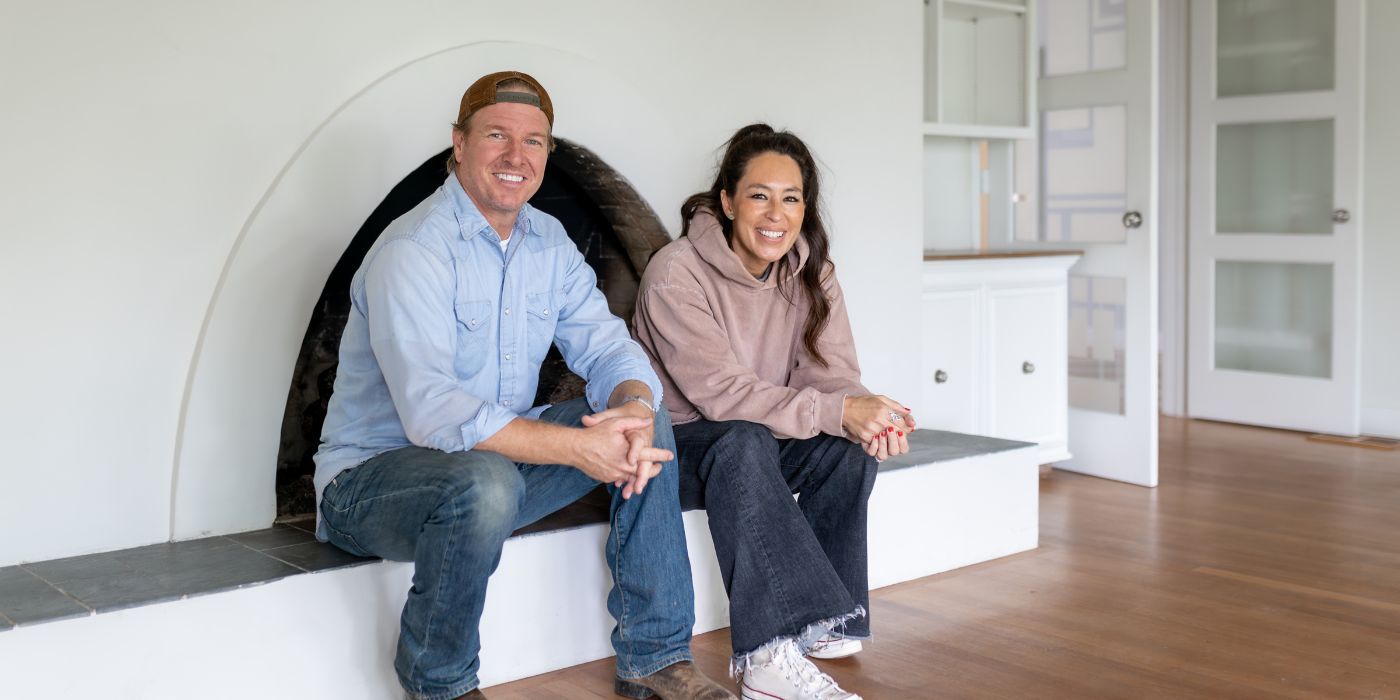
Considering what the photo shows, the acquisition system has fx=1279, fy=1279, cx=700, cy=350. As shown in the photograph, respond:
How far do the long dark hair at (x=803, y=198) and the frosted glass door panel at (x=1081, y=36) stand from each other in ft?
7.02

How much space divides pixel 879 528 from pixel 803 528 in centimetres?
80

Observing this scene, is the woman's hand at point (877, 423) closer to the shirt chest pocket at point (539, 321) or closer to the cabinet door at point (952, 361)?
the shirt chest pocket at point (539, 321)

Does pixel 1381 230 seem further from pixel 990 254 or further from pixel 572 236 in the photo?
pixel 572 236

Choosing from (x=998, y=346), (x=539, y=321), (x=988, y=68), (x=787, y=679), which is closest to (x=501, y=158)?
(x=539, y=321)

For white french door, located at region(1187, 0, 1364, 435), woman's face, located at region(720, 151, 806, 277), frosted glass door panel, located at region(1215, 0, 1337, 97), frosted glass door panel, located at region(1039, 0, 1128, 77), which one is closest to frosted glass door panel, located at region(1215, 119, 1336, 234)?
white french door, located at region(1187, 0, 1364, 435)

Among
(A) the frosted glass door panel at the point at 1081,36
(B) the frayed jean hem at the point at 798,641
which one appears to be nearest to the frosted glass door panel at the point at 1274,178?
(A) the frosted glass door panel at the point at 1081,36

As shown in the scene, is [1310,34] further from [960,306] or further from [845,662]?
[845,662]

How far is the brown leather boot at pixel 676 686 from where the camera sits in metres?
2.21

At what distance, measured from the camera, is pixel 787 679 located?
2252mm

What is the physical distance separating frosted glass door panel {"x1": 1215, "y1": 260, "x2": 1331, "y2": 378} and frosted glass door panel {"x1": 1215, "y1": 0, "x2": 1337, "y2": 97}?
758 millimetres

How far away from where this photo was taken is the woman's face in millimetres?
2568

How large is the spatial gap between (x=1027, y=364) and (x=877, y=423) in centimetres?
200

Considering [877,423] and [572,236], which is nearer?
[877,423]

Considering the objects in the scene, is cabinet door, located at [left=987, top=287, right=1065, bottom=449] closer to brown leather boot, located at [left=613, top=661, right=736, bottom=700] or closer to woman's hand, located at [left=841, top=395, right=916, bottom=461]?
woman's hand, located at [left=841, top=395, right=916, bottom=461]
